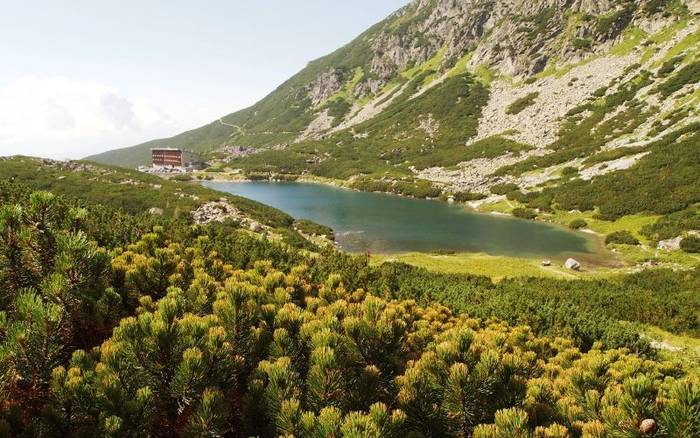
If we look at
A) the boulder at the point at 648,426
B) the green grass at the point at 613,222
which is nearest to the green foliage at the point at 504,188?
the green grass at the point at 613,222

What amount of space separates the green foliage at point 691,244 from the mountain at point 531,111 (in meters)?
9.42

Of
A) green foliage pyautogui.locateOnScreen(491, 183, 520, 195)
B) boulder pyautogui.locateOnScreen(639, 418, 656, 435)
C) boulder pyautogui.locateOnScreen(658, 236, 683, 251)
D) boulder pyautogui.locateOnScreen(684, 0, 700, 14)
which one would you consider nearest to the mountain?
boulder pyautogui.locateOnScreen(684, 0, 700, 14)

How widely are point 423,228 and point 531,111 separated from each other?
2705 inches

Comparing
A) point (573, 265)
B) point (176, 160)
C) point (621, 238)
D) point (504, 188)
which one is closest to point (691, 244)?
point (621, 238)

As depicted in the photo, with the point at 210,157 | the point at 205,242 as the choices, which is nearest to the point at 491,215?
the point at 205,242

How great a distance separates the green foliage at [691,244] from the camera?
35.7m

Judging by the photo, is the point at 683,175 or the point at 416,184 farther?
the point at 416,184

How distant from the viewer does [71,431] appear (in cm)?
338

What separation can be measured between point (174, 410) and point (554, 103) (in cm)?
11433

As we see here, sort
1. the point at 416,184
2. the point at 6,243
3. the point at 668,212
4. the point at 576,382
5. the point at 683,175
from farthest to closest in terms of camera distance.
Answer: the point at 416,184 → the point at 683,175 → the point at 668,212 → the point at 576,382 → the point at 6,243

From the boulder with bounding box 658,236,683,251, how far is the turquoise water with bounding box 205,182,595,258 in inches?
231

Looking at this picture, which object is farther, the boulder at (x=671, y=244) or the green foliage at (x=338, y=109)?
the green foliage at (x=338, y=109)

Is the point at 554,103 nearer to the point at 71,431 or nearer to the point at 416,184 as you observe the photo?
the point at 416,184

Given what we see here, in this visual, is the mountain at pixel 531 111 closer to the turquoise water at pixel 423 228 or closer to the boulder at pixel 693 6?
the boulder at pixel 693 6
